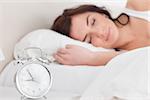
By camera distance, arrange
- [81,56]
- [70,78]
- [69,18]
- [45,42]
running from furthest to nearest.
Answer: [69,18] → [45,42] → [81,56] → [70,78]

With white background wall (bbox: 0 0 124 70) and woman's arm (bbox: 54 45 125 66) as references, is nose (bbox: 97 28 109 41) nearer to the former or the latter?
woman's arm (bbox: 54 45 125 66)

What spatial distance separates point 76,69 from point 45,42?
314 millimetres

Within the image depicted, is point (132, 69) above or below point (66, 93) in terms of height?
above

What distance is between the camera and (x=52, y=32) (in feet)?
5.24

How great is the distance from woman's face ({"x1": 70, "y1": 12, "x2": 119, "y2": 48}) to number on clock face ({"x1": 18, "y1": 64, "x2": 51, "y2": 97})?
517mm

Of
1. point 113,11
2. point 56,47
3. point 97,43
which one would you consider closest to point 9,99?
point 56,47

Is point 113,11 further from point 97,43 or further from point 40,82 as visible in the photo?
point 40,82

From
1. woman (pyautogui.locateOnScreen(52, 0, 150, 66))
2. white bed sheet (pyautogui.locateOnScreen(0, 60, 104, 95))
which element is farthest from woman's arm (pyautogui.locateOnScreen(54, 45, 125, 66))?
white bed sheet (pyautogui.locateOnScreen(0, 60, 104, 95))

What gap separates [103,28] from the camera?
1.58m

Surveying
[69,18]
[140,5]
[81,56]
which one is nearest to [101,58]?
[81,56]

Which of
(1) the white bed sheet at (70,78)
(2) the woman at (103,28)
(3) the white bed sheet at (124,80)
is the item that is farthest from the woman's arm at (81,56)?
(3) the white bed sheet at (124,80)

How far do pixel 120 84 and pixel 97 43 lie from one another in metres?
0.61

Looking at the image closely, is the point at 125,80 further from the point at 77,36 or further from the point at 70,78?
the point at 77,36

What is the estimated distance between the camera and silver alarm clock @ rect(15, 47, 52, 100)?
107 centimetres
